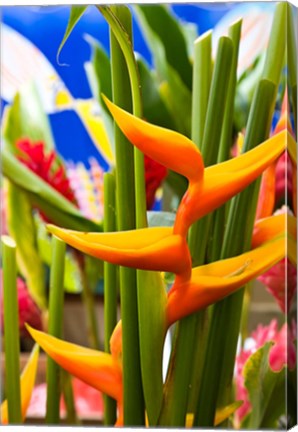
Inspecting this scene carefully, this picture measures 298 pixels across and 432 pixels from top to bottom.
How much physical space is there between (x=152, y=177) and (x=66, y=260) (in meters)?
0.19

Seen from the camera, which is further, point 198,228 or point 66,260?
point 66,260

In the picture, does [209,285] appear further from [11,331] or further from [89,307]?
[11,331]

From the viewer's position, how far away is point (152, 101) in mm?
1540

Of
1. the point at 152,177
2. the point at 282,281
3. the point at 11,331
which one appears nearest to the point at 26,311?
the point at 11,331

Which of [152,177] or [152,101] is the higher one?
[152,101]

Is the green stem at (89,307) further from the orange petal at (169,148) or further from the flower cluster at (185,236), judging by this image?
the orange petal at (169,148)

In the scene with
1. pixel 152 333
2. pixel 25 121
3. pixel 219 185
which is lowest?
pixel 152 333

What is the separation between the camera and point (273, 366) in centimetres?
154

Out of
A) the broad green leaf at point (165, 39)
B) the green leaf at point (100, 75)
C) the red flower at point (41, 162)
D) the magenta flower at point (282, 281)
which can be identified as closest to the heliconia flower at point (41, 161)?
the red flower at point (41, 162)

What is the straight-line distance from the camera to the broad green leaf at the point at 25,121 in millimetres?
1581

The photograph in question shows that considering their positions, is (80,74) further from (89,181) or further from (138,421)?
(138,421)

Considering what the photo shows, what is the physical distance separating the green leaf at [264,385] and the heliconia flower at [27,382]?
315 mm

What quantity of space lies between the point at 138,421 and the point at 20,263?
0.98 ft

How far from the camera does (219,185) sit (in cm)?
148
